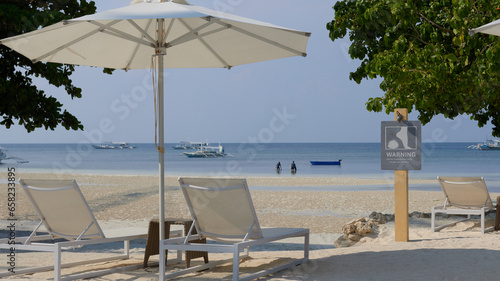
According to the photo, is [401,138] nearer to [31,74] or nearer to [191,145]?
[31,74]

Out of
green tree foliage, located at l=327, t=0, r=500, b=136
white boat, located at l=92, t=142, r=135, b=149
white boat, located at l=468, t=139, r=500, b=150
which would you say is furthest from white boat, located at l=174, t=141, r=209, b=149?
green tree foliage, located at l=327, t=0, r=500, b=136

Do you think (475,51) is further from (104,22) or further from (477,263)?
(104,22)

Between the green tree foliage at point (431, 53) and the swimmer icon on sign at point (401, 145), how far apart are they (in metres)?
1.48

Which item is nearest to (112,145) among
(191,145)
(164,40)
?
(191,145)

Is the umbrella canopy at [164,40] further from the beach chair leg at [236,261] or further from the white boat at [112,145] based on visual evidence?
the white boat at [112,145]

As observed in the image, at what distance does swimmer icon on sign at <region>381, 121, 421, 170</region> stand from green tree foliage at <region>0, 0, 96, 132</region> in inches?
217

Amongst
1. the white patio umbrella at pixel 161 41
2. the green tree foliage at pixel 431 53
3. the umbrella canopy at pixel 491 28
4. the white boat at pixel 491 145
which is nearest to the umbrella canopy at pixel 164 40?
the white patio umbrella at pixel 161 41

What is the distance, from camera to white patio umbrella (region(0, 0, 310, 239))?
460 cm

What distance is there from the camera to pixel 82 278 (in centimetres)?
486

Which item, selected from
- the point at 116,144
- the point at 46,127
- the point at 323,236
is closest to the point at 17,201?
the point at 46,127

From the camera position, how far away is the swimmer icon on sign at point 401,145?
701 centimetres

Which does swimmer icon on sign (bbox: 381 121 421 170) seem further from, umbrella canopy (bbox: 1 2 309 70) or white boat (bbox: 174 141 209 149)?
white boat (bbox: 174 141 209 149)

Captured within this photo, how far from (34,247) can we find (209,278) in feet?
4.76

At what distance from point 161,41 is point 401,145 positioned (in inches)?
136
